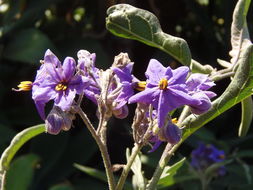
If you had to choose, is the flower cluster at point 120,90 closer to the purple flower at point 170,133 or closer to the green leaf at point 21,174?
the purple flower at point 170,133

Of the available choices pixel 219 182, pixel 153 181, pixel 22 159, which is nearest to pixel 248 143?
pixel 219 182

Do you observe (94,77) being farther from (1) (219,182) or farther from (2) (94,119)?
(2) (94,119)

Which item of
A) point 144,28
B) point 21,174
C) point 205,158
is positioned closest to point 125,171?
point 144,28

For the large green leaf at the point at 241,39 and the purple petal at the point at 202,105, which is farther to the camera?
the large green leaf at the point at 241,39

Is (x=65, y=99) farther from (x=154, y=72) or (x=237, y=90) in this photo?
(x=237, y=90)

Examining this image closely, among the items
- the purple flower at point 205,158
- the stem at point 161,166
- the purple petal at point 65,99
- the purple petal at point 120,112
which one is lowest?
the purple flower at point 205,158

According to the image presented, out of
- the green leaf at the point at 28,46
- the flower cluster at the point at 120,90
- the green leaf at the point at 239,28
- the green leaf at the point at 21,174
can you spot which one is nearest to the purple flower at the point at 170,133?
the flower cluster at the point at 120,90
